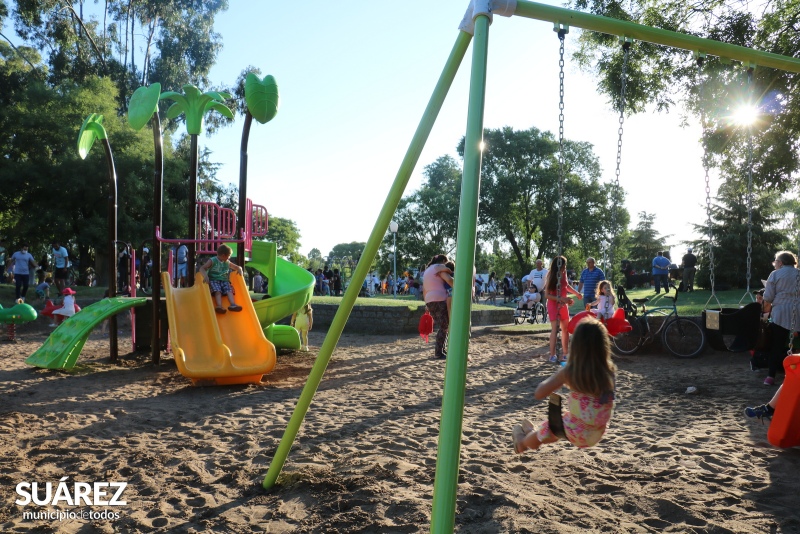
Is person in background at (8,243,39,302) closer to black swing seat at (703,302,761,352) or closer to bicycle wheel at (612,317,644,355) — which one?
bicycle wheel at (612,317,644,355)

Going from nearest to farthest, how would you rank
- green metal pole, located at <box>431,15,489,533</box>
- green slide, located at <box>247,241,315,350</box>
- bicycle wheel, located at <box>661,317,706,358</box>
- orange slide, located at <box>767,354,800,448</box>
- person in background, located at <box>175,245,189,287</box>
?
green metal pole, located at <box>431,15,489,533</box>, orange slide, located at <box>767,354,800,448</box>, green slide, located at <box>247,241,315,350</box>, bicycle wheel, located at <box>661,317,706,358</box>, person in background, located at <box>175,245,189,287</box>

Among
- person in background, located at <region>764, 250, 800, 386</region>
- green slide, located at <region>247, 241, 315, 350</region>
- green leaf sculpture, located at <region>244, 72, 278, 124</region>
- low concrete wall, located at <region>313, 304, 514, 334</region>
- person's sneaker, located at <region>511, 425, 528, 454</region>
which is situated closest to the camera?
person's sneaker, located at <region>511, 425, 528, 454</region>

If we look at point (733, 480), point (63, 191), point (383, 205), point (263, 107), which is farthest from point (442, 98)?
point (63, 191)

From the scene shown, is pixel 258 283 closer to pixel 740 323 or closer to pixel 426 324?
pixel 426 324

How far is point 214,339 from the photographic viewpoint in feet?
27.2

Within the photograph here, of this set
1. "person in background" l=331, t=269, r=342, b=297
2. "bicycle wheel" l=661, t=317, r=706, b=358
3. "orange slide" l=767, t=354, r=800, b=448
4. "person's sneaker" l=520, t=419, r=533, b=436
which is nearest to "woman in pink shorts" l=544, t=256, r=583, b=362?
"bicycle wheel" l=661, t=317, r=706, b=358

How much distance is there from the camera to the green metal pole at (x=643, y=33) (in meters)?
3.80

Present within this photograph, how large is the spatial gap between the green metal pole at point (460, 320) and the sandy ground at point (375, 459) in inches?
39.0

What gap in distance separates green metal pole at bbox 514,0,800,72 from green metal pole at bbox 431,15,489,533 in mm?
733

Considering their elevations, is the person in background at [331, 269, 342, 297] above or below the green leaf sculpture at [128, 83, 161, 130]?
below

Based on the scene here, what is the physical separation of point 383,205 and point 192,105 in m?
6.57

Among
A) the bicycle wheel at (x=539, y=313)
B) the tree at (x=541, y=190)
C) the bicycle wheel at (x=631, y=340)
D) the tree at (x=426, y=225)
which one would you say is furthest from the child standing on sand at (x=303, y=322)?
the tree at (x=426, y=225)

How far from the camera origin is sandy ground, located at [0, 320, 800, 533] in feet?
11.7

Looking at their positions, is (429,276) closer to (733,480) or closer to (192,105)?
(192,105)
